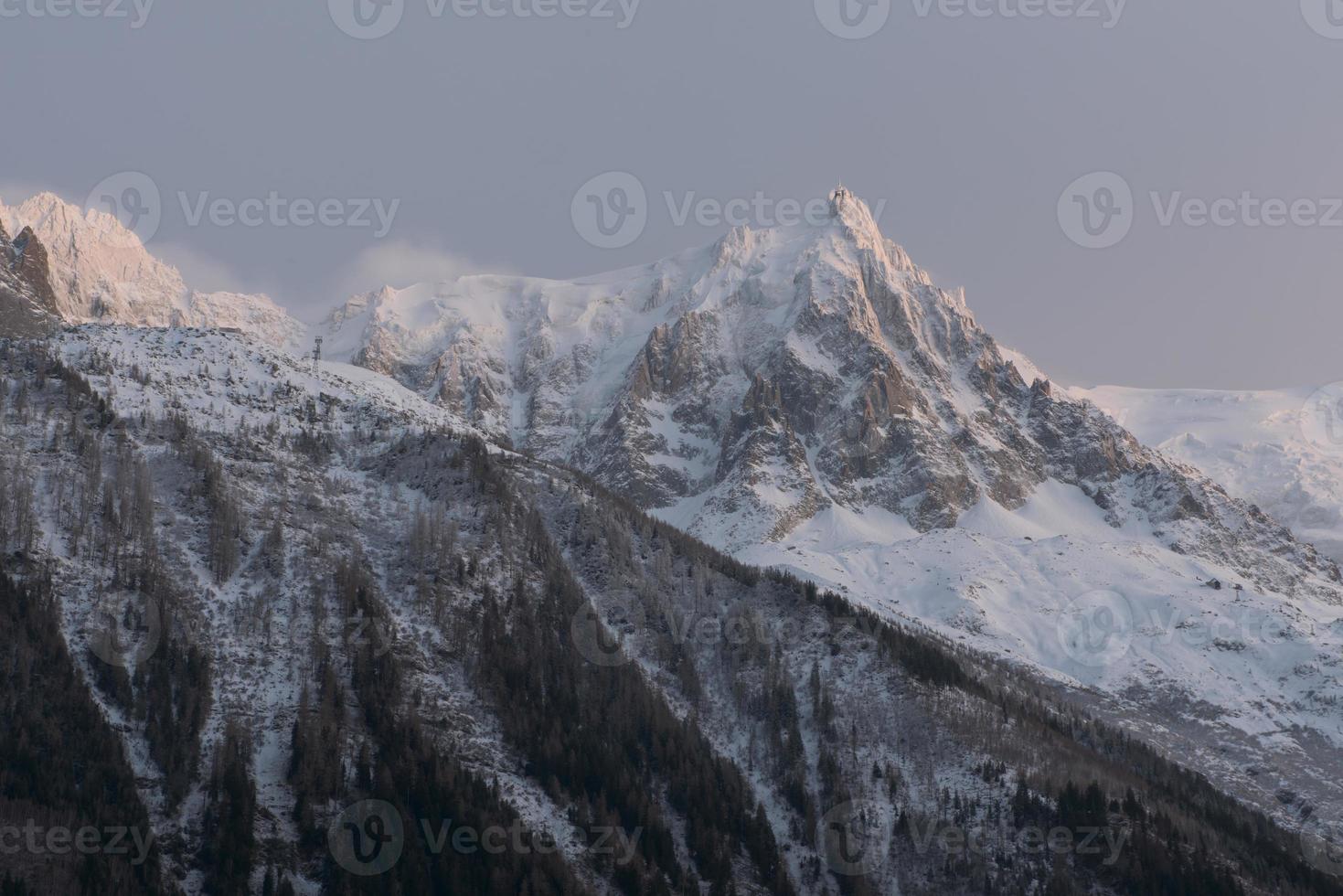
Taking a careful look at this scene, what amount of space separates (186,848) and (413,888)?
1158 inches

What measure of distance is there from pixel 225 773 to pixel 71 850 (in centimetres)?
2449

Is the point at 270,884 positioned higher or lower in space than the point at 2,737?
lower

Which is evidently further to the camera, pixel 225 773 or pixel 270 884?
pixel 225 773

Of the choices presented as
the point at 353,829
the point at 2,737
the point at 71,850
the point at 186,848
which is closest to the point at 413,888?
the point at 353,829

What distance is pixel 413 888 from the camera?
192 meters

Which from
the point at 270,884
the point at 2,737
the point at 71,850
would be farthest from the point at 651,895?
the point at 2,737

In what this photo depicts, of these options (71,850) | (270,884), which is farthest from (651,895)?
(71,850)

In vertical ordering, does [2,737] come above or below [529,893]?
above

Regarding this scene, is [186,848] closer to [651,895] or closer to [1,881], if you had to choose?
[1,881]

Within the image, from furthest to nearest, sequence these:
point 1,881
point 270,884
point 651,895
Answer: point 651,895 → point 270,884 → point 1,881

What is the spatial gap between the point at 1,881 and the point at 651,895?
80.4m

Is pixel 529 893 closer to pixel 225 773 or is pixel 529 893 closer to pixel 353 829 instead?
pixel 353 829

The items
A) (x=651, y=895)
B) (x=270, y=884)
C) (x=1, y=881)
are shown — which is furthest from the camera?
(x=651, y=895)

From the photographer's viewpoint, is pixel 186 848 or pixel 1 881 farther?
pixel 186 848
